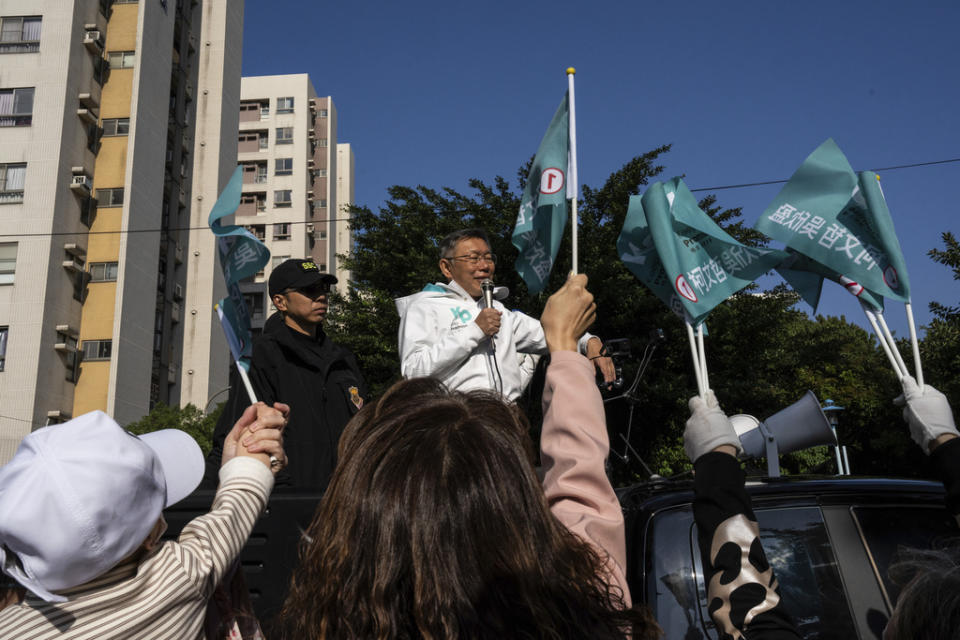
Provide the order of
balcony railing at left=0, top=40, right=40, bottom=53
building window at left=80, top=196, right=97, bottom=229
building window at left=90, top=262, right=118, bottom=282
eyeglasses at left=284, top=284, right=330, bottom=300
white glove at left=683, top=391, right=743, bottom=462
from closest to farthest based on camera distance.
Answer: white glove at left=683, top=391, right=743, bottom=462 → eyeglasses at left=284, top=284, right=330, bottom=300 → balcony railing at left=0, top=40, right=40, bottom=53 → building window at left=90, top=262, right=118, bottom=282 → building window at left=80, top=196, right=97, bottom=229

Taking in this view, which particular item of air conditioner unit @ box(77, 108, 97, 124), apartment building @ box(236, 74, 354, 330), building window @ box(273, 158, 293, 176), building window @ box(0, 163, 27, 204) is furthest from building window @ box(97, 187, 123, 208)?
building window @ box(273, 158, 293, 176)

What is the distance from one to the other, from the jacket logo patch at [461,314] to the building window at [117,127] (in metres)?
24.5

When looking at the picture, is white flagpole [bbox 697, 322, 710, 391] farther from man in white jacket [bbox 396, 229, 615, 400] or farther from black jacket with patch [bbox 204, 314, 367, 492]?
black jacket with patch [bbox 204, 314, 367, 492]

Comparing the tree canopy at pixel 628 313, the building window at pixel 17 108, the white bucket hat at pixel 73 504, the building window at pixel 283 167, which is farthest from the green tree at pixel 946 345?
the building window at pixel 283 167

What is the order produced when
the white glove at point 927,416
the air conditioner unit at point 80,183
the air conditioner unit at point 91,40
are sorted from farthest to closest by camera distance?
the air conditioner unit at point 91,40 → the air conditioner unit at point 80,183 → the white glove at point 927,416

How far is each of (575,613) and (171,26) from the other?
32087 mm

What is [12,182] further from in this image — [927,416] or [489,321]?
[927,416]

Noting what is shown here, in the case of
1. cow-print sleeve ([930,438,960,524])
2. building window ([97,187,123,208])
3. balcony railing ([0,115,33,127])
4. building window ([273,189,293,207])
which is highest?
building window ([273,189,293,207])

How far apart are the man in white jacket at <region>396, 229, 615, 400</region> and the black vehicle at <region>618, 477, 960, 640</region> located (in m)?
1.08

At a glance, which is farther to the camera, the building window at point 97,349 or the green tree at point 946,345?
the building window at point 97,349

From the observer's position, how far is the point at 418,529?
1184mm

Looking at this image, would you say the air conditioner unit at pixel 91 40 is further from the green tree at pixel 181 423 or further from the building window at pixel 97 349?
the green tree at pixel 181 423

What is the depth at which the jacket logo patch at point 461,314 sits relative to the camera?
385cm

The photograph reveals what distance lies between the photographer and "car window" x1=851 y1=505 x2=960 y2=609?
2453 millimetres
